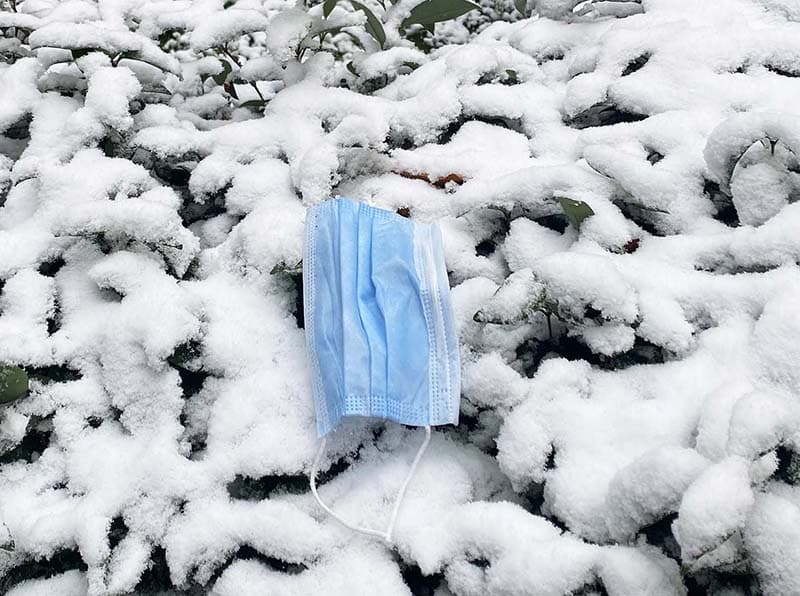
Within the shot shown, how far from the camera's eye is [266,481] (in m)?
1.18

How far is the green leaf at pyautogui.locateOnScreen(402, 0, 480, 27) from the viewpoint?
6.00ft

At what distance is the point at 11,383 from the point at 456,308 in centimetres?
77

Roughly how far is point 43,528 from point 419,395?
2.07 feet

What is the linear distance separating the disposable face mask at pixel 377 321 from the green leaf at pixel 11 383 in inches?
19.0

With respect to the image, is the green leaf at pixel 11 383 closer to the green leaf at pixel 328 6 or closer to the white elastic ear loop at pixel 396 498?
the white elastic ear loop at pixel 396 498

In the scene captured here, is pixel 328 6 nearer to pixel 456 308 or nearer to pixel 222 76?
pixel 222 76

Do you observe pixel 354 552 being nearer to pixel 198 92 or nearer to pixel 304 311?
pixel 304 311

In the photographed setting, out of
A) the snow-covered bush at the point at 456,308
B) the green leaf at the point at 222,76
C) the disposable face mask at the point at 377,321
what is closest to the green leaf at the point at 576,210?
the snow-covered bush at the point at 456,308

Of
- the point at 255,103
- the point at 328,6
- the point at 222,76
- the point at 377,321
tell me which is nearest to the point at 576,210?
the point at 377,321

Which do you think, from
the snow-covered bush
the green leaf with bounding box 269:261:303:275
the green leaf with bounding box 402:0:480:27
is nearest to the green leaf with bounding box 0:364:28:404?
the snow-covered bush

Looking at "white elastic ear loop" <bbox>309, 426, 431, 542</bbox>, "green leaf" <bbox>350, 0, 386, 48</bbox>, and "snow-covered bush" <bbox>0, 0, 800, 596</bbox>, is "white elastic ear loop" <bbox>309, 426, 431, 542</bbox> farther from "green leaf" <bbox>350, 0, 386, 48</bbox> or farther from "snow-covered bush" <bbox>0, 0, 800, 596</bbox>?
"green leaf" <bbox>350, 0, 386, 48</bbox>

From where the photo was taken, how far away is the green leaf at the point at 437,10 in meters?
1.83

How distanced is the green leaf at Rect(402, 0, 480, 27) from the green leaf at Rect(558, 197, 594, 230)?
0.78 meters

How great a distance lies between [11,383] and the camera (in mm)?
1163
